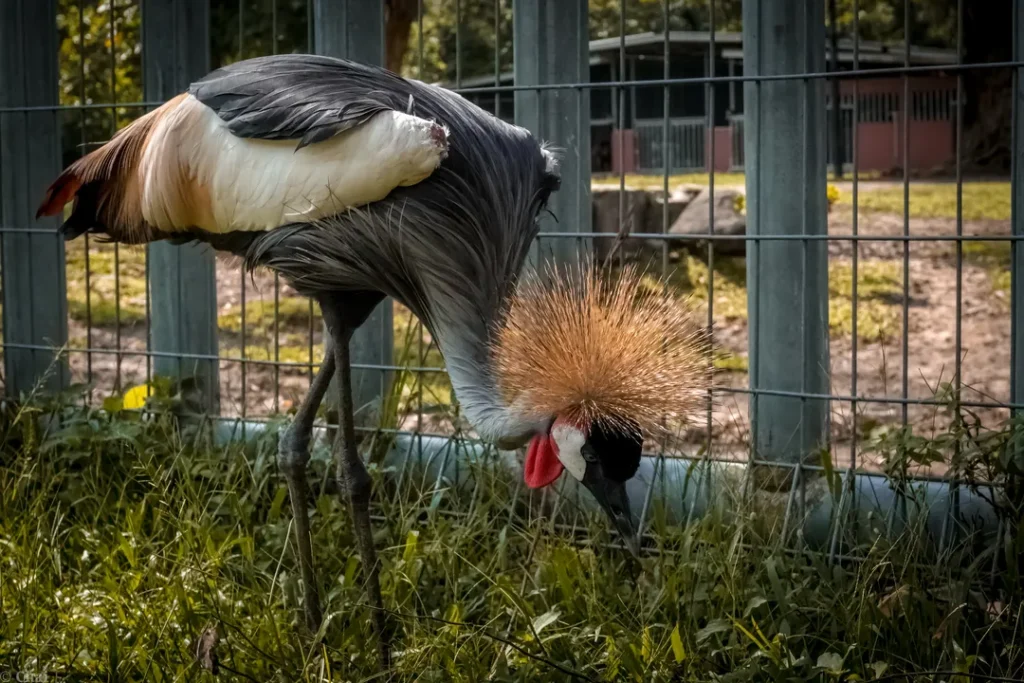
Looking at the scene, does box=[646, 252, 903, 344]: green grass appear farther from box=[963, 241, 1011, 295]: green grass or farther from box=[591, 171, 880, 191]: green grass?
box=[591, 171, 880, 191]: green grass

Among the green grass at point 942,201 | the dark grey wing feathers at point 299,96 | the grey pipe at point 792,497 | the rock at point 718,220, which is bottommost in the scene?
the grey pipe at point 792,497

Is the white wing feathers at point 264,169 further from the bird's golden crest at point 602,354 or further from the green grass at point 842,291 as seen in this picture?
the green grass at point 842,291

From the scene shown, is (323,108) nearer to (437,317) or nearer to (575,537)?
(437,317)

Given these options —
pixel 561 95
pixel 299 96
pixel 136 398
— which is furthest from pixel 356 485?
pixel 136 398

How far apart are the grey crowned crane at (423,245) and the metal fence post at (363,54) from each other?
2.16 feet

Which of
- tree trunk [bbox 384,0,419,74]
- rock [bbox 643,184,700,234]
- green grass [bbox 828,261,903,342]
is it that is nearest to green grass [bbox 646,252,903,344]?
green grass [bbox 828,261,903,342]

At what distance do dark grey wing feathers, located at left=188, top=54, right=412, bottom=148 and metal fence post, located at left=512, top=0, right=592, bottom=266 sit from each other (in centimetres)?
59

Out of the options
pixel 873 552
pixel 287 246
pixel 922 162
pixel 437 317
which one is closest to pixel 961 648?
pixel 873 552

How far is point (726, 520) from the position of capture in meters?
2.70

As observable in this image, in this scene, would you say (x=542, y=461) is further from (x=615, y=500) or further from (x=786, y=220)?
(x=786, y=220)

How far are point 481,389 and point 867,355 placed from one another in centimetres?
374

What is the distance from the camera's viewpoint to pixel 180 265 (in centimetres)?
354

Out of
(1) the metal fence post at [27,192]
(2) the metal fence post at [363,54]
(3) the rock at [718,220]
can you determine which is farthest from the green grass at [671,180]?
(2) the metal fence post at [363,54]

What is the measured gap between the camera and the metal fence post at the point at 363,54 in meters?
3.15
